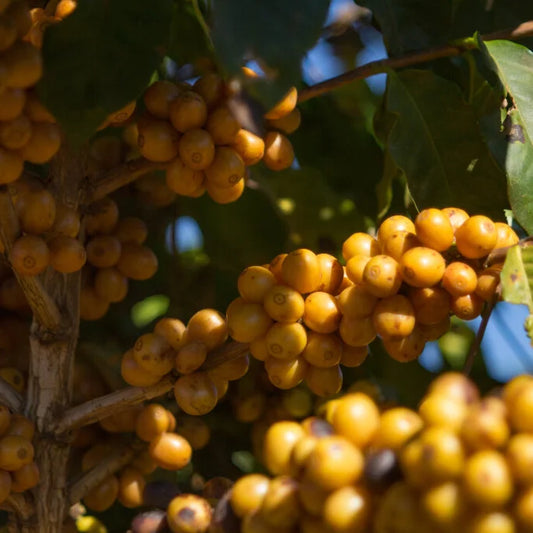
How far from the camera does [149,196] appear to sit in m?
2.24

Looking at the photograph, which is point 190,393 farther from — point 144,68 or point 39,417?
point 144,68

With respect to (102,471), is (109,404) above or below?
above

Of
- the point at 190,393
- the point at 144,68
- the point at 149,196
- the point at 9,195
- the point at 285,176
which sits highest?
the point at 144,68

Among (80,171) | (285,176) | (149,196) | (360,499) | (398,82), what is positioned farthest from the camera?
(285,176)

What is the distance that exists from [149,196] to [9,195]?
2.51ft

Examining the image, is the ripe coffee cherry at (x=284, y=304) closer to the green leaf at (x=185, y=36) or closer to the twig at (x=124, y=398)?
the twig at (x=124, y=398)

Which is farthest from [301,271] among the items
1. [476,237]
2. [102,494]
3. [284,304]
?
[102,494]

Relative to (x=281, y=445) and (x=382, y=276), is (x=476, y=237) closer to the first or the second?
(x=382, y=276)

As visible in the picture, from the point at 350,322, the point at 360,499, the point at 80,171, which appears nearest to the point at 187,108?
the point at 80,171

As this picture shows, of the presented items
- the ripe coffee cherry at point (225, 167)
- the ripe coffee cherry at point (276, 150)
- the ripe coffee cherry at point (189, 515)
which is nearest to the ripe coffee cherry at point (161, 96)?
the ripe coffee cherry at point (225, 167)

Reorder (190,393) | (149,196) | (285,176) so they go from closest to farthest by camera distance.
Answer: (190,393), (149,196), (285,176)

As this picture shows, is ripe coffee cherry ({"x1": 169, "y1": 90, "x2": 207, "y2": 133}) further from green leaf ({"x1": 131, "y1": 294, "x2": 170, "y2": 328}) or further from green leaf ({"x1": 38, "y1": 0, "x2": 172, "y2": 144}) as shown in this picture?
green leaf ({"x1": 131, "y1": 294, "x2": 170, "y2": 328})

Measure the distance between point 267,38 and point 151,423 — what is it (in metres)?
0.86

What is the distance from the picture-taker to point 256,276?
147 centimetres
